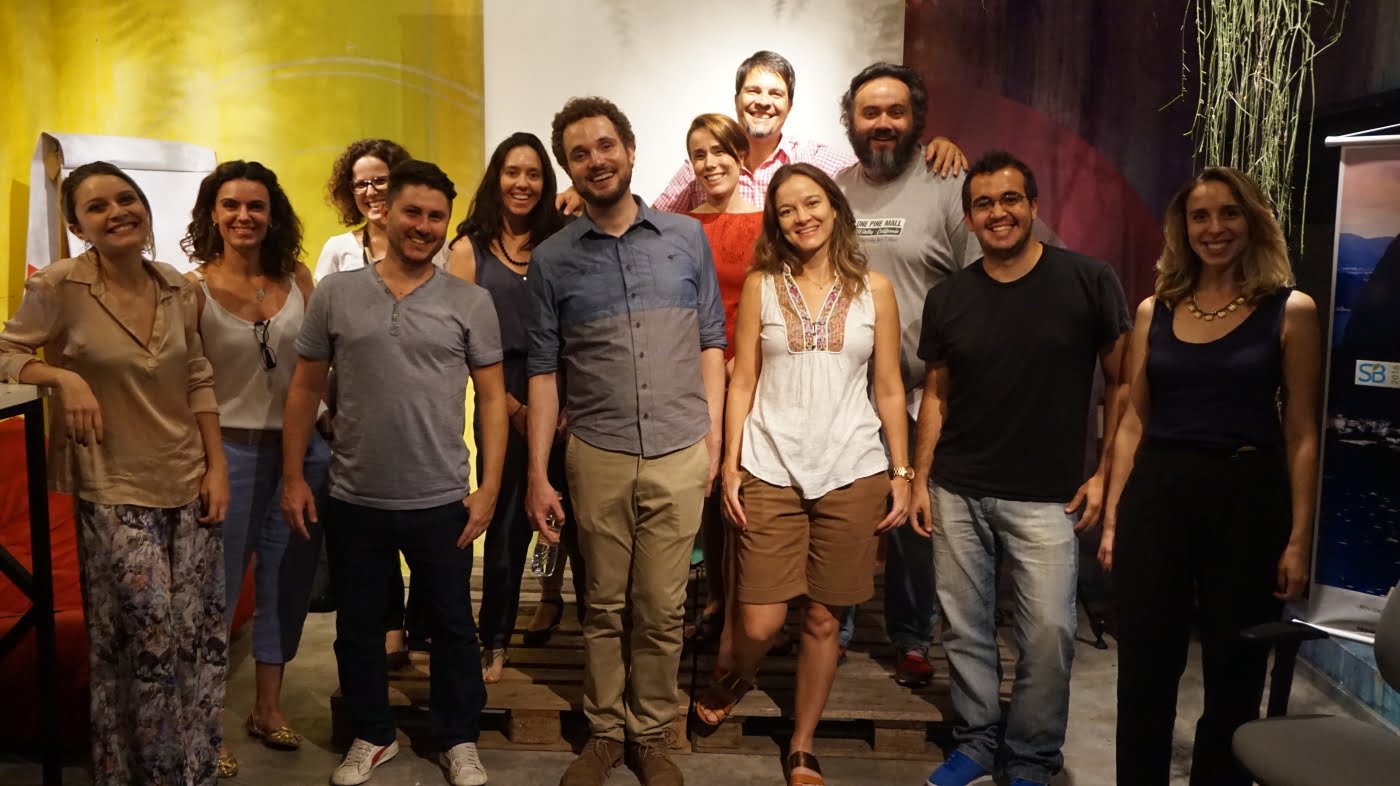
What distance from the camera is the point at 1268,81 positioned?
11.9 ft

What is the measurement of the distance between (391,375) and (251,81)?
2.68 metres

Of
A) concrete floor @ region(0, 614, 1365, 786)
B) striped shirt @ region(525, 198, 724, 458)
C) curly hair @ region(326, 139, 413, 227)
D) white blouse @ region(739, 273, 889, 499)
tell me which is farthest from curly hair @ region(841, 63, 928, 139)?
concrete floor @ region(0, 614, 1365, 786)

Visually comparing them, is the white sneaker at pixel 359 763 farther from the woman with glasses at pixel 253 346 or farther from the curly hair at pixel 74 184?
the curly hair at pixel 74 184

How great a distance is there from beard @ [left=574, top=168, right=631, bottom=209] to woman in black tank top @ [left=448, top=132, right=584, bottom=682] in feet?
1.37

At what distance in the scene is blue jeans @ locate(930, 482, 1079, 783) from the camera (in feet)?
9.05

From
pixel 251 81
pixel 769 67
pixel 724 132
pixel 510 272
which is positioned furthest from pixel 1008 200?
pixel 251 81

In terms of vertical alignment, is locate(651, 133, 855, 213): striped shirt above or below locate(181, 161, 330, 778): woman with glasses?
above

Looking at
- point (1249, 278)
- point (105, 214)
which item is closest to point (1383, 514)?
point (1249, 278)

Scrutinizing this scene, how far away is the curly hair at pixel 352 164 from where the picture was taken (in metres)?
3.62

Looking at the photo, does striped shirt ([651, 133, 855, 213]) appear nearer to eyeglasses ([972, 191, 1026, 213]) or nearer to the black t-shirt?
eyeglasses ([972, 191, 1026, 213])

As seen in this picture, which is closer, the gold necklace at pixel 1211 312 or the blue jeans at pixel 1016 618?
the gold necklace at pixel 1211 312

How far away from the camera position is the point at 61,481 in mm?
2502

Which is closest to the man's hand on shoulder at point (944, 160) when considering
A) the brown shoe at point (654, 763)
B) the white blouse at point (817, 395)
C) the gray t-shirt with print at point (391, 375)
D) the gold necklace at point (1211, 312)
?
the white blouse at point (817, 395)

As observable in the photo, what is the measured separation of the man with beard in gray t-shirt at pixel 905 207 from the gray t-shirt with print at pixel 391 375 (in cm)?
131
